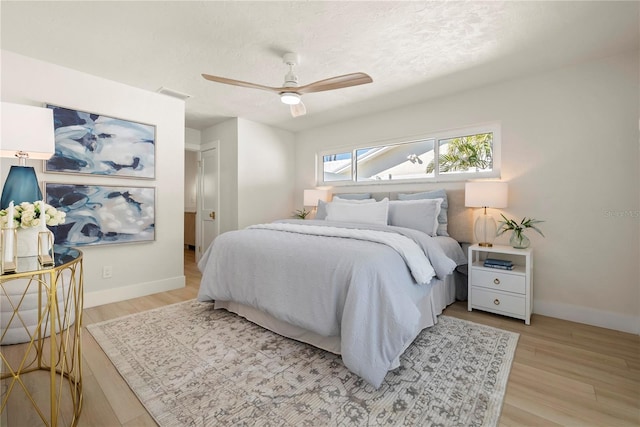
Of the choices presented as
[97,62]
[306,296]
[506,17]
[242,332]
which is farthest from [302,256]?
[97,62]

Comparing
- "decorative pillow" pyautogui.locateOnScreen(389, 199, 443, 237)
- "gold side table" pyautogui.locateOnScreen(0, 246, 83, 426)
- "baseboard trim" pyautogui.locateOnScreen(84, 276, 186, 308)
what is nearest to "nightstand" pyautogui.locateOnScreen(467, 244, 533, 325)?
"decorative pillow" pyautogui.locateOnScreen(389, 199, 443, 237)

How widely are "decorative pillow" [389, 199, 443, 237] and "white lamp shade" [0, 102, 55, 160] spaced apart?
3.00 m

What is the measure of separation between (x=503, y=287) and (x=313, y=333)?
1807 millimetres

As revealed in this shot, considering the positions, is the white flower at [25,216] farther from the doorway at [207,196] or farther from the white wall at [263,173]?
the doorway at [207,196]

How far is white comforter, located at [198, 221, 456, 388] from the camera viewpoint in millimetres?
1649

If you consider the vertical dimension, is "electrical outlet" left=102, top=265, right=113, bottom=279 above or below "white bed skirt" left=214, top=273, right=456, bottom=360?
above

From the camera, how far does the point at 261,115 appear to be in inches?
165

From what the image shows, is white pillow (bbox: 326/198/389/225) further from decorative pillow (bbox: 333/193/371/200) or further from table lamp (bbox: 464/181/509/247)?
table lamp (bbox: 464/181/509/247)

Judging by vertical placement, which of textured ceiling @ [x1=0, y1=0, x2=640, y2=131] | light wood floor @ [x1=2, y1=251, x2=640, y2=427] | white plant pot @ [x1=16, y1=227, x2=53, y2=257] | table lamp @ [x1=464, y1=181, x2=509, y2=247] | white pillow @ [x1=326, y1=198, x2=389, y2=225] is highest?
textured ceiling @ [x1=0, y1=0, x2=640, y2=131]

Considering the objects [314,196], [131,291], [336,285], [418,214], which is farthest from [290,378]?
[314,196]

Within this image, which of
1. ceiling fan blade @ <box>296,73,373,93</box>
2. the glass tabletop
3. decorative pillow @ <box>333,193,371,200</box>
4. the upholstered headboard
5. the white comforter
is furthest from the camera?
decorative pillow @ <box>333,193,371,200</box>

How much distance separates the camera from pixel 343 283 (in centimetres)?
182

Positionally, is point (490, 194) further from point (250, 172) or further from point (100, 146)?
point (100, 146)

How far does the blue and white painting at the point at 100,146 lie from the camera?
8.79ft
